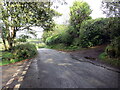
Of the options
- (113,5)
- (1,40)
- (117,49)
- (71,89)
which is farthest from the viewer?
(1,40)

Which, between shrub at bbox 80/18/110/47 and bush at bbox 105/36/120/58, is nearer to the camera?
bush at bbox 105/36/120/58

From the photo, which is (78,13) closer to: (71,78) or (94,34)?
(94,34)

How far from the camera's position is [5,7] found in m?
7.43

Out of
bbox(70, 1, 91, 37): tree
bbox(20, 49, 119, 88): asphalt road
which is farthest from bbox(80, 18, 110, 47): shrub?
bbox(20, 49, 119, 88): asphalt road

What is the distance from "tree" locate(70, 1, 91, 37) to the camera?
16828 mm

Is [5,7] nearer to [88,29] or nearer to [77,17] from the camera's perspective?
[88,29]

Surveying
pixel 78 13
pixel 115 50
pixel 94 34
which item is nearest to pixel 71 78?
pixel 115 50

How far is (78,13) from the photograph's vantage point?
1733 centimetres

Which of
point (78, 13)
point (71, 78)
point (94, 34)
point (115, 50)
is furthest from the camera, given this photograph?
point (78, 13)

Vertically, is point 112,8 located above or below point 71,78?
above

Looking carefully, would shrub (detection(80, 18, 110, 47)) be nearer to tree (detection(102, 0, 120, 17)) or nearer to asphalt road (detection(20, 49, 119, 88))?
tree (detection(102, 0, 120, 17))

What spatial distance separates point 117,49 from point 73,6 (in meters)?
14.7

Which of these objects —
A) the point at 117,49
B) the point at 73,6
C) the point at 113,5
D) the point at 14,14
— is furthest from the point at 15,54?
the point at 73,6

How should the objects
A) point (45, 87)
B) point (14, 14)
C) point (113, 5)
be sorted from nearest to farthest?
point (45, 87) → point (113, 5) → point (14, 14)
